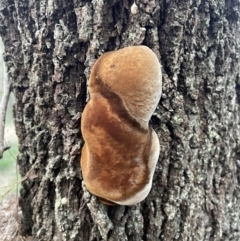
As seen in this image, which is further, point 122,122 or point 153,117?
point 153,117

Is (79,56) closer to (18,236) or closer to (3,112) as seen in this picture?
(3,112)

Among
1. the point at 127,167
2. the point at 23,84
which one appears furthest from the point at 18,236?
the point at 127,167

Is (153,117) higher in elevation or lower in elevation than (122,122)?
lower

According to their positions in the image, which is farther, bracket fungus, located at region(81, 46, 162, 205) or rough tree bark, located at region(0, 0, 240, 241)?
rough tree bark, located at region(0, 0, 240, 241)

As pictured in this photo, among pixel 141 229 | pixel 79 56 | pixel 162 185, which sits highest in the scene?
pixel 79 56
